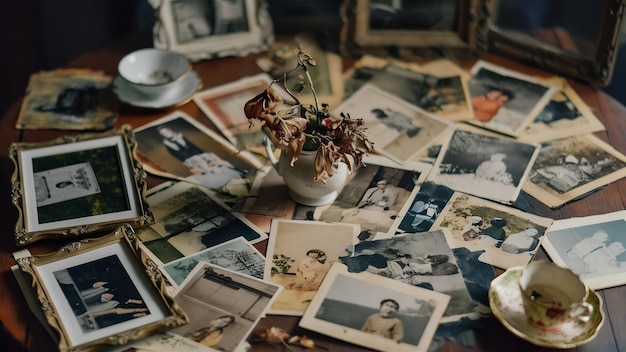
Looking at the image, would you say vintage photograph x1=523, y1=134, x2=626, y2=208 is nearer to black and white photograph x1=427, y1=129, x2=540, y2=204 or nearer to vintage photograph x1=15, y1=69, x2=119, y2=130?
black and white photograph x1=427, y1=129, x2=540, y2=204

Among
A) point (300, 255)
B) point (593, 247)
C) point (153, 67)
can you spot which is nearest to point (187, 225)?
point (300, 255)

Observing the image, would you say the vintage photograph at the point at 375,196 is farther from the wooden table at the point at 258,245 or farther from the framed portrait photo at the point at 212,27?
the framed portrait photo at the point at 212,27

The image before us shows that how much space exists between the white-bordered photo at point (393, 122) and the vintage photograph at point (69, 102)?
528 millimetres

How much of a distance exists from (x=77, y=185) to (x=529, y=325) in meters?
0.88

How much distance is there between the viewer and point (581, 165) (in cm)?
165

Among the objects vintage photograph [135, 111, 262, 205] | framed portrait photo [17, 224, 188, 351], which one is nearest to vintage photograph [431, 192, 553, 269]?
vintage photograph [135, 111, 262, 205]

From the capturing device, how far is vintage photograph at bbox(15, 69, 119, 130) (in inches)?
69.3

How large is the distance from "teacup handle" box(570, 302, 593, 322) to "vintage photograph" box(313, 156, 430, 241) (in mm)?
370

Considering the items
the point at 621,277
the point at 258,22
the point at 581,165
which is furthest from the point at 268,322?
the point at 258,22

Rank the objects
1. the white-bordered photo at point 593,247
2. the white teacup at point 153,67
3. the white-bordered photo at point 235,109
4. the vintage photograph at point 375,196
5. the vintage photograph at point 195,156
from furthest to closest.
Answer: the white teacup at point 153,67 → the white-bordered photo at point 235,109 → the vintage photograph at point 195,156 → the vintage photograph at point 375,196 → the white-bordered photo at point 593,247

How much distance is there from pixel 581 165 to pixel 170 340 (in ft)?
2.97

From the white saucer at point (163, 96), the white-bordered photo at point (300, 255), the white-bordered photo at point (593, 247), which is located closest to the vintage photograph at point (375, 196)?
the white-bordered photo at point (300, 255)

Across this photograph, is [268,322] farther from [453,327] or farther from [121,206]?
[121,206]

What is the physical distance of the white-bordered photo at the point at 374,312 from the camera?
1.27 meters
